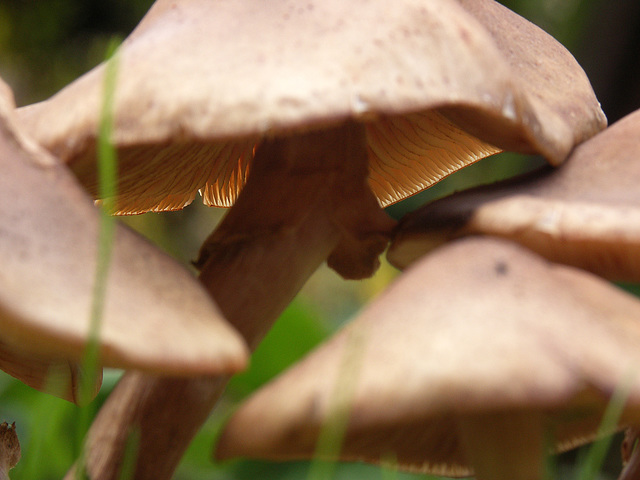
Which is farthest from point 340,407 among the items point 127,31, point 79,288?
point 127,31

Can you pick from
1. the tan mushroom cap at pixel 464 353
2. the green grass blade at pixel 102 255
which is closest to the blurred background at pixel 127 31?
the green grass blade at pixel 102 255

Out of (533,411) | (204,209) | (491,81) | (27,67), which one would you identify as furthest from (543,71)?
(204,209)

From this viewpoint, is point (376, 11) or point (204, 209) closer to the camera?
point (376, 11)

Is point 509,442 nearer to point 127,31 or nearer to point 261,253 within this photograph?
point 261,253

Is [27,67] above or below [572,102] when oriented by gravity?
below

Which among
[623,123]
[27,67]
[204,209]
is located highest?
[623,123]

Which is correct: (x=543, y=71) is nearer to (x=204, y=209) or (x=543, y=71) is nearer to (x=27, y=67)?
(x=27, y=67)

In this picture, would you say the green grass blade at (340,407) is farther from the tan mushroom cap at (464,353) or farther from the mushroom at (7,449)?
the mushroom at (7,449)
